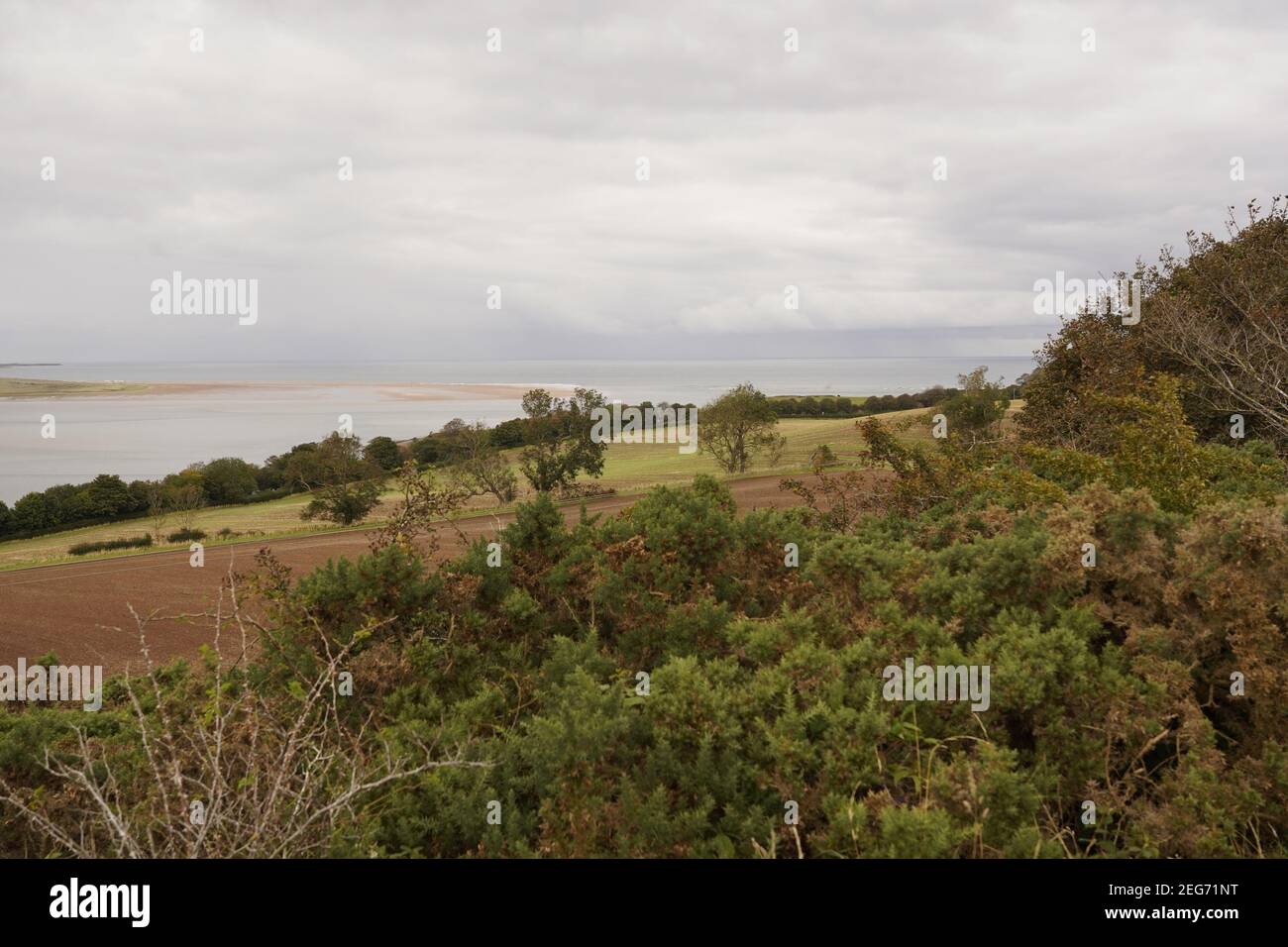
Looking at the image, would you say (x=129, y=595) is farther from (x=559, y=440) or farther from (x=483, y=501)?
(x=483, y=501)

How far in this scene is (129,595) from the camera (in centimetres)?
1984

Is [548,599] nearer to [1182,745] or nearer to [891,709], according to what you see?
[891,709]

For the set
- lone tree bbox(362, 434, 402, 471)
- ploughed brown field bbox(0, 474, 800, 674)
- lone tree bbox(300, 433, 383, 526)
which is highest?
lone tree bbox(362, 434, 402, 471)

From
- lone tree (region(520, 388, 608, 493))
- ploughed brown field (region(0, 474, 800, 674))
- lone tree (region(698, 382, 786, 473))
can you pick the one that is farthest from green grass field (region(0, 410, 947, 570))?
ploughed brown field (region(0, 474, 800, 674))

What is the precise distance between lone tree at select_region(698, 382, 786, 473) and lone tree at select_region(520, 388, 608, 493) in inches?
224

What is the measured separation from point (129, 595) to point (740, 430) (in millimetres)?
26881

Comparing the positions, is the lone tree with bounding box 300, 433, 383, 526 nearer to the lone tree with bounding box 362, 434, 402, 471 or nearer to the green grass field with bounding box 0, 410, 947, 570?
the green grass field with bounding box 0, 410, 947, 570

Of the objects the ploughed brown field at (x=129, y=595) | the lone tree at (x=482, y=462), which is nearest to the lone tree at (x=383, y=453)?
the lone tree at (x=482, y=462)

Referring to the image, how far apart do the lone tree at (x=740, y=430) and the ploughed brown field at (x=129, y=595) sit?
10660mm

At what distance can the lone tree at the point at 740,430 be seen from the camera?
3972 cm

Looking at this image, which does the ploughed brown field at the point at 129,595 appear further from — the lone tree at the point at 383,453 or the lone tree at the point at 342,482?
the lone tree at the point at 383,453

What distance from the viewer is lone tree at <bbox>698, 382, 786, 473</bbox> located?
39.7m

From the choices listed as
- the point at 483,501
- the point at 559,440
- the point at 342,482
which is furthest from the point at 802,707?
the point at 483,501
